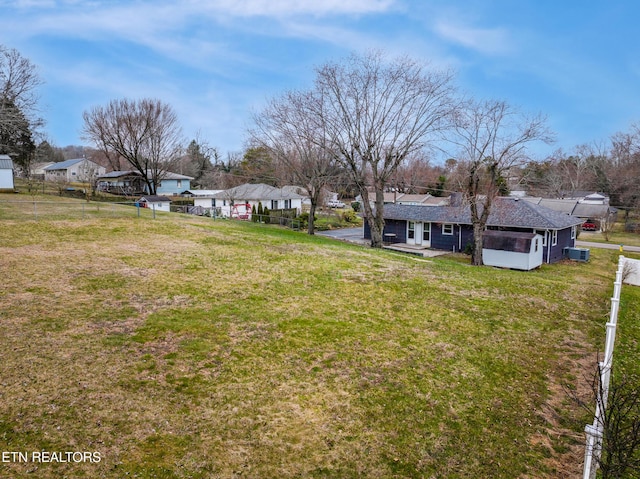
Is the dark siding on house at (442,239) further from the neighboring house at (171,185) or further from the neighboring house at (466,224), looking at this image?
the neighboring house at (171,185)

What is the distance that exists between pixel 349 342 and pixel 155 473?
4.30 metres

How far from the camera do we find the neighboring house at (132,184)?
52162 mm

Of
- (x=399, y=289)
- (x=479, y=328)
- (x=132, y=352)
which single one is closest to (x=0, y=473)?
(x=132, y=352)

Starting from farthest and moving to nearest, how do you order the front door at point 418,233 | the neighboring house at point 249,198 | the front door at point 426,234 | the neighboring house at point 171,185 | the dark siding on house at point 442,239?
the neighboring house at point 171,185, the neighboring house at point 249,198, the front door at point 418,233, the front door at point 426,234, the dark siding on house at point 442,239

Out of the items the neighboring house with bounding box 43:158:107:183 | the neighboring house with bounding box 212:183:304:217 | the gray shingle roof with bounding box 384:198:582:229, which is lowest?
the gray shingle roof with bounding box 384:198:582:229

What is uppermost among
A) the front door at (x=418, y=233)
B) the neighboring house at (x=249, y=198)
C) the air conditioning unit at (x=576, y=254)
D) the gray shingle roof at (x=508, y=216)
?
the neighboring house at (x=249, y=198)

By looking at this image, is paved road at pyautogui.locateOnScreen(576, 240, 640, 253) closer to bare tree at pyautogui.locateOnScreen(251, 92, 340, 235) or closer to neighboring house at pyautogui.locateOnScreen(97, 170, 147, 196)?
bare tree at pyautogui.locateOnScreen(251, 92, 340, 235)

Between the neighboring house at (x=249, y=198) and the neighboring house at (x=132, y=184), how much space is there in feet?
36.9

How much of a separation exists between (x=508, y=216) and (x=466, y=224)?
281 centimetres

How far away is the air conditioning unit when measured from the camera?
92.8ft

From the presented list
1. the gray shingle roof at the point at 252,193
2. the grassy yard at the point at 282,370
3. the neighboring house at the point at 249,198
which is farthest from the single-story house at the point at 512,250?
the gray shingle roof at the point at 252,193

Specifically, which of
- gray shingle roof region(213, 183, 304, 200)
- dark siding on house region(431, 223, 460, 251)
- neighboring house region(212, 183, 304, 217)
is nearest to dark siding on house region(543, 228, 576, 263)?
dark siding on house region(431, 223, 460, 251)

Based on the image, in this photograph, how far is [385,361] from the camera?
7363mm

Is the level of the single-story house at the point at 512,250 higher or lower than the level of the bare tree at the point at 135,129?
lower
